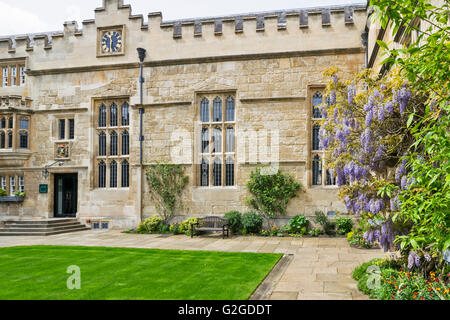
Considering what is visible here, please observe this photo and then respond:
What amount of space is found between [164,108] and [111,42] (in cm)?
346

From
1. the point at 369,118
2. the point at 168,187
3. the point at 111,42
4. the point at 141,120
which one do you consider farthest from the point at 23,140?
the point at 369,118

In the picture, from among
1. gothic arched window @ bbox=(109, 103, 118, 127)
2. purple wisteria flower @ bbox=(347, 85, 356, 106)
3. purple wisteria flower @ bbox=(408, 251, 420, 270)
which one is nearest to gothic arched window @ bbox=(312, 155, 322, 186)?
purple wisteria flower @ bbox=(347, 85, 356, 106)

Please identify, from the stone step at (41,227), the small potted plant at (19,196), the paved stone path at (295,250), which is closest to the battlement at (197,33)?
the small potted plant at (19,196)

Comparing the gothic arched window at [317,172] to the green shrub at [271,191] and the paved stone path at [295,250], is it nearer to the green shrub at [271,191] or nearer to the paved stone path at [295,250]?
the green shrub at [271,191]

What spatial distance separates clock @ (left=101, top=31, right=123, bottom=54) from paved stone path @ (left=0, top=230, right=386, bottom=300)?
685cm

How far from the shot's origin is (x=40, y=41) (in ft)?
53.5

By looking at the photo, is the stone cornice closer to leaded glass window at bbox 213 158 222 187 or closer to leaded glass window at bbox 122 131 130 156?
leaded glass window at bbox 122 131 130 156

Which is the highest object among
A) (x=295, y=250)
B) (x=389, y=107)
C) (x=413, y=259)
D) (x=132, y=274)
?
(x=389, y=107)

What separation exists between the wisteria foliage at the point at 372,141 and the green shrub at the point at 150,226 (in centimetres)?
822

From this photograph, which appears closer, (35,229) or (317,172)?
(317,172)

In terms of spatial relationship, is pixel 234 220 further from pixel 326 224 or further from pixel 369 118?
pixel 369 118

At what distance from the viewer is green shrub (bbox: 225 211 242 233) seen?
530 inches

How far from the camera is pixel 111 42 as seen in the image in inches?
614
